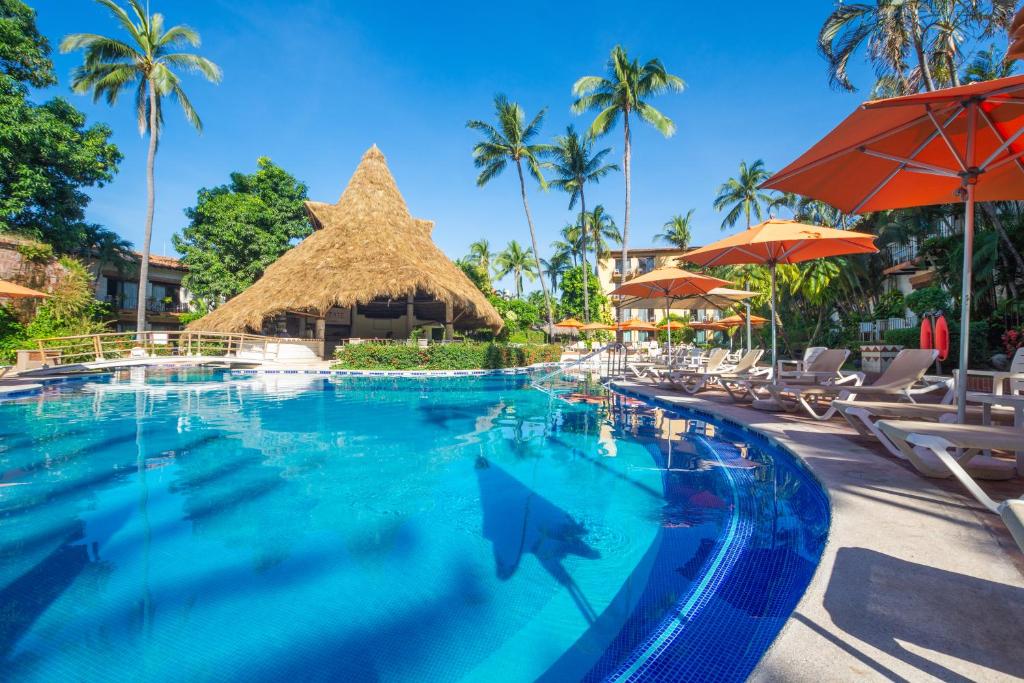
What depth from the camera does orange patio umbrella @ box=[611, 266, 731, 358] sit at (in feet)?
32.7

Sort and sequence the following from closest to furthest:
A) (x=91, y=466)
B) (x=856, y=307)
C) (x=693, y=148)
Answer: (x=91, y=466) < (x=693, y=148) < (x=856, y=307)

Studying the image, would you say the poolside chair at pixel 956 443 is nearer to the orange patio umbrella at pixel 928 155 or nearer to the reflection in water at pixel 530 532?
the orange patio umbrella at pixel 928 155

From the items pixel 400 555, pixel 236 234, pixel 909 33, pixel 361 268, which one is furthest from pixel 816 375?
pixel 236 234

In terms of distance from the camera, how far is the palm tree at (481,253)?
156 ft

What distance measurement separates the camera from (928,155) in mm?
4160

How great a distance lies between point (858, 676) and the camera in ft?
4.70

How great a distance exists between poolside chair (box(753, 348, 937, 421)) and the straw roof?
1318cm

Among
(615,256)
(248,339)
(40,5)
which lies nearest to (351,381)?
(248,339)

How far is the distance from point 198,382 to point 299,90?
10282mm

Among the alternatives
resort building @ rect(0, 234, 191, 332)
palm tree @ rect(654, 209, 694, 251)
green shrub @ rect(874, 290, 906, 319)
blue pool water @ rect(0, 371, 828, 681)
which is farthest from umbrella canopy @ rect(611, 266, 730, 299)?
palm tree @ rect(654, 209, 694, 251)

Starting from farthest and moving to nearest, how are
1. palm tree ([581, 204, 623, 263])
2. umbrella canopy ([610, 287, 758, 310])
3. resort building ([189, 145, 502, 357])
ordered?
palm tree ([581, 204, 623, 263]) → resort building ([189, 145, 502, 357]) → umbrella canopy ([610, 287, 758, 310])

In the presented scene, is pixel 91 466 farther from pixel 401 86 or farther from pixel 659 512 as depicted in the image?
pixel 401 86

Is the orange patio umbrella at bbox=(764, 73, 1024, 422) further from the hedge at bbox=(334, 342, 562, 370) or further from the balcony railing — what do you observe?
the balcony railing

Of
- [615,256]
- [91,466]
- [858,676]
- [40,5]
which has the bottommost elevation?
[91,466]
